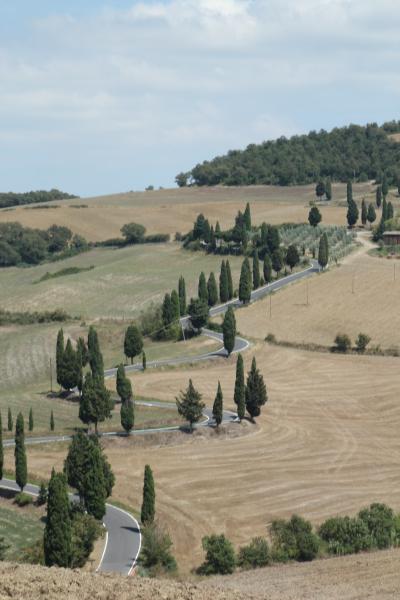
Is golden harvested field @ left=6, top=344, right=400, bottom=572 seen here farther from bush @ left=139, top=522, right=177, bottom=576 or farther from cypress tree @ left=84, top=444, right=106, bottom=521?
cypress tree @ left=84, top=444, right=106, bottom=521

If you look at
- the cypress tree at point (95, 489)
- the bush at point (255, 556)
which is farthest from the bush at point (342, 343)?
the bush at point (255, 556)

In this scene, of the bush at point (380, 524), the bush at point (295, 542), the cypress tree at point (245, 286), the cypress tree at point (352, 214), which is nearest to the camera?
the bush at point (295, 542)

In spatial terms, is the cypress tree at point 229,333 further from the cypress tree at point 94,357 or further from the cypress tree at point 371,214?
the cypress tree at point 371,214

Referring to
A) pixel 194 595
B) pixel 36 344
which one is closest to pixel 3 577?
pixel 194 595

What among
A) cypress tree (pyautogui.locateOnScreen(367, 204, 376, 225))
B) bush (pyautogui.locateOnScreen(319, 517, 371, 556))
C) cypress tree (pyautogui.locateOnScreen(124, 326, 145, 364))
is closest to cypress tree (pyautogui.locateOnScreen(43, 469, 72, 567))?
bush (pyautogui.locateOnScreen(319, 517, 371, 556))

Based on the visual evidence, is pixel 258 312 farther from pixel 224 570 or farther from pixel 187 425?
pixel 224 570

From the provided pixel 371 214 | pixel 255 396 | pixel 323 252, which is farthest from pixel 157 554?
pixel 371 214
